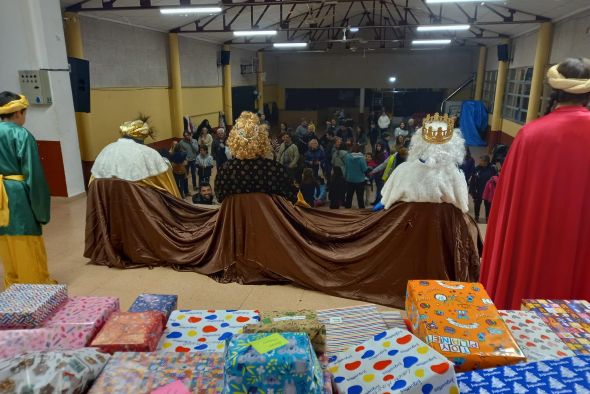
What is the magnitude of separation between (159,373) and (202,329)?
0.39 meters

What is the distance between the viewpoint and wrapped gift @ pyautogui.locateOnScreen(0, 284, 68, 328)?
1484 millimetres

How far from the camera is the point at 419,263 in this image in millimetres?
3533

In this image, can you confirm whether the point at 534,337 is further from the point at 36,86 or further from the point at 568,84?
the point at 36,86

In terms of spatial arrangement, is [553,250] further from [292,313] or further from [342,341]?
[292,313]

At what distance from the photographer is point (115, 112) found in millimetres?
9250

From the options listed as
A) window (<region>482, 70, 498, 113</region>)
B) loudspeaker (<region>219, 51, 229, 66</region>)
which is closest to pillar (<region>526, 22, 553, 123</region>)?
window (<region>482, 70, 498, 113</region>)

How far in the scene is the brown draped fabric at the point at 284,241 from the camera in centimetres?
348

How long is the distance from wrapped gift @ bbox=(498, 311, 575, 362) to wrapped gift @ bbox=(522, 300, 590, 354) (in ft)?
0.09

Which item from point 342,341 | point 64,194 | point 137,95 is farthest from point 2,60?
point 342,341

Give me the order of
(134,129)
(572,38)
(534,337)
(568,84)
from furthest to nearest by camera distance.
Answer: (572,38) → (134,129) → (568,84) → (534,337)

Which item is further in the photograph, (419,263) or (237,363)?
(419,263)

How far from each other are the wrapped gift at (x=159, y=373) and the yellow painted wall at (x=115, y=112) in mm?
7964

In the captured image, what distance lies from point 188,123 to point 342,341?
11214 millimetres

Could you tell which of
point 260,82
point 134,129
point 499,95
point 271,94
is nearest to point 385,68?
point 271,94
